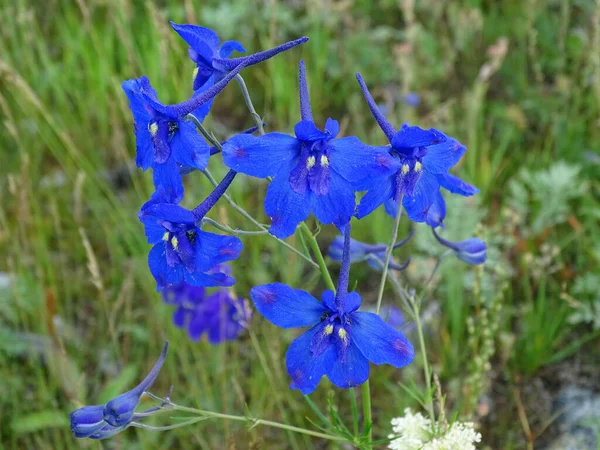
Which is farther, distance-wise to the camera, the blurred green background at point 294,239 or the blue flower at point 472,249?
the blurred green background at point 294,239

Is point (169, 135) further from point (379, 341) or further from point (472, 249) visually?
point (472, 249)

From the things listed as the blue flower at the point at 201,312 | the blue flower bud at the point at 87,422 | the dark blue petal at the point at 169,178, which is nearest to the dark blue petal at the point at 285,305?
the dark blue petal at the point at 169,178

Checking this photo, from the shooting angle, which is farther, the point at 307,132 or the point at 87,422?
the point at 87,422

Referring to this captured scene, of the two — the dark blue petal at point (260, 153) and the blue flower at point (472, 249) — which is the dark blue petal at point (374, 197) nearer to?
the dark blue petal at point (260, 153)

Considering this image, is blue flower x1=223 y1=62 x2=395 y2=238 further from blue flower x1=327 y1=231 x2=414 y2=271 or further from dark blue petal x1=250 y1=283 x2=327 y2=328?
blue flower x1=327 y1=231 x2=414 y2=271

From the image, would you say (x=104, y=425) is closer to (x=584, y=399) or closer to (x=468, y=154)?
(x=584, y=399)

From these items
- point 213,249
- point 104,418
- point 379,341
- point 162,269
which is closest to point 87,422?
point 104,418

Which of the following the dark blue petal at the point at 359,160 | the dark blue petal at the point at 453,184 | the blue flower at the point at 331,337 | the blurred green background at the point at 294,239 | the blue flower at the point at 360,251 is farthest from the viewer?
the blurred green background at the point at 294,239
